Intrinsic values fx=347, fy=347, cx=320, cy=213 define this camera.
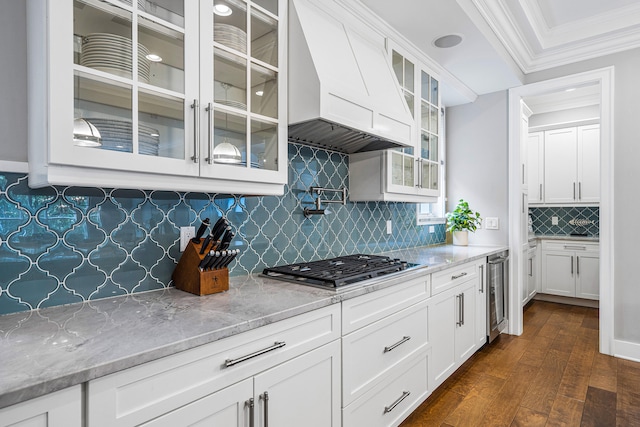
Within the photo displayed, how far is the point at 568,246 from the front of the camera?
4.63 metres

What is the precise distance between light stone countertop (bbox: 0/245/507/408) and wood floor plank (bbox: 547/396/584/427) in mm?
1490

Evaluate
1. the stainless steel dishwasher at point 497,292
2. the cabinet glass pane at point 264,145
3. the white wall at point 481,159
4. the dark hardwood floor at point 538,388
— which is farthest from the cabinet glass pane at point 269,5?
the white wall at point 481,159

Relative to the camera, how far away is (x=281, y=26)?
5.59 ft

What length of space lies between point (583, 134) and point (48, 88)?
568 cm

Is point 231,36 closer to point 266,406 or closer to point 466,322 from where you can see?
point 266,406

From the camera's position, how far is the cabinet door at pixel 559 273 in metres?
4.60

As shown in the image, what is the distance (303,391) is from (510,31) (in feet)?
9.91

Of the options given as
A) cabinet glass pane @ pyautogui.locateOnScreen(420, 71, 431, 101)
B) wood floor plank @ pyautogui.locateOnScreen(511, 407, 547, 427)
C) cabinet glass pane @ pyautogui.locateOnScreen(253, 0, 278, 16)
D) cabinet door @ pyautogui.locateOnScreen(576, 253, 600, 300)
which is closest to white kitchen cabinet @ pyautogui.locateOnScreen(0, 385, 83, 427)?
Result: cabinet glass pane @ pyautogui.locateOnScreen(253, 0, 278, 16)

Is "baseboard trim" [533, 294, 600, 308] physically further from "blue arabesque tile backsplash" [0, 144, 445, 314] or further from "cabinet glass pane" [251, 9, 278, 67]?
"cabinet glass pane" [251, 9, 278, 67]

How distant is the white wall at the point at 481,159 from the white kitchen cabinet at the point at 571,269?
1.79 meters

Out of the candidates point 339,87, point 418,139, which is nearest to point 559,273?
point 418,139

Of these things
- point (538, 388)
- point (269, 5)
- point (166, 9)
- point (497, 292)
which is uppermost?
point (269, 5)

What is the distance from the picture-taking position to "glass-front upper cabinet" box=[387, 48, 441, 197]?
252 centimetres

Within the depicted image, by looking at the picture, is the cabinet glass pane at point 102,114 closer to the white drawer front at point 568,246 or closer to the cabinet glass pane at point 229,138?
the cabinet glass pane at point 229,138
